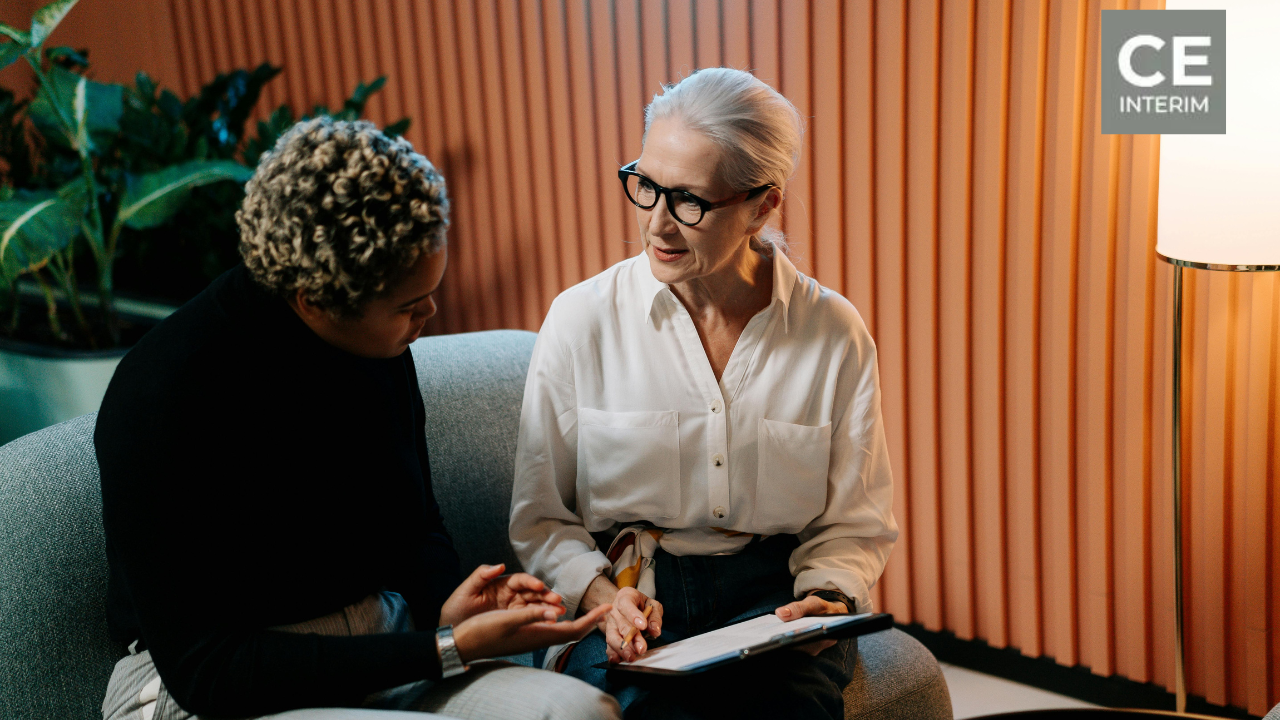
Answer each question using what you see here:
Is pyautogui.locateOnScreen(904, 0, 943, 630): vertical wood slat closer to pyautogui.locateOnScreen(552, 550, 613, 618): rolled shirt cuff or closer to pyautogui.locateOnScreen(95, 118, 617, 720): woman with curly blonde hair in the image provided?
pyautogui.locateOnScreen(552, 550, 613, 618): rolled shirt cuff

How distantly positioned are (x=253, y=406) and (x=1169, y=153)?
164cm

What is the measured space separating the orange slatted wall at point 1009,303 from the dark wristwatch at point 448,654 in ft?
5.00

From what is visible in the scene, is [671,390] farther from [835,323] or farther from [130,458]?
[130,458]

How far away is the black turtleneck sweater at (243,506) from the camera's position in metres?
1.27

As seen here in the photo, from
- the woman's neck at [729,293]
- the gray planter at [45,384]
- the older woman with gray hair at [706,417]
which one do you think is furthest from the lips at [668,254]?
the gray planter at [45,384]

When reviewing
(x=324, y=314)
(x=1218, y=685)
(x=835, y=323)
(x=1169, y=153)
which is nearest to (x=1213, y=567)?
(x=1218, y=685)

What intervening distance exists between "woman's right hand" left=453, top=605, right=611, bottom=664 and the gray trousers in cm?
5

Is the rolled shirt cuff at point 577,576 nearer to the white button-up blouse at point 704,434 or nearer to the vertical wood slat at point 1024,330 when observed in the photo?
the white button-up blouse at point 704,434

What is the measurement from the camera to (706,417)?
178 centimetres

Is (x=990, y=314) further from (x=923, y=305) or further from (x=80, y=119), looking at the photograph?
(x=80, y=119)

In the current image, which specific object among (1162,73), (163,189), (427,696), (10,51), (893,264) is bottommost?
(427,696)

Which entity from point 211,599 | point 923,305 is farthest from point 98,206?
point 923,305

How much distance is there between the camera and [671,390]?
1788mm

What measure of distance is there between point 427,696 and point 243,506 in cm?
38
